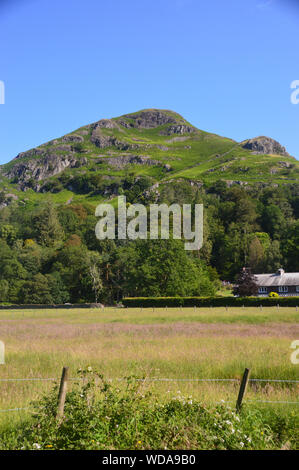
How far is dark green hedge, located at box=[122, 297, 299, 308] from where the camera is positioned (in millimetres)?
59306

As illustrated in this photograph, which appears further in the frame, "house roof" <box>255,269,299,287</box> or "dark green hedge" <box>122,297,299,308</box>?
"house roof" <box>255,269,299,287</box>

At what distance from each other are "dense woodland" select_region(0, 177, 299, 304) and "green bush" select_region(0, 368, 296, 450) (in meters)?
67.8

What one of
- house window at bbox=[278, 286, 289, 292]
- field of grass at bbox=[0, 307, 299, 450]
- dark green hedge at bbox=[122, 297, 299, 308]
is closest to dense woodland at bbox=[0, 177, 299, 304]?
dark green hedge at bbox=[122, 297, 299, 308]

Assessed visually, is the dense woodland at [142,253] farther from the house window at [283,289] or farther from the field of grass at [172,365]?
the field of grass at [172,365]

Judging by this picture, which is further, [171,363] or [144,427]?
[171,363]

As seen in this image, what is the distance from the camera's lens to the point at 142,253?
82.2m

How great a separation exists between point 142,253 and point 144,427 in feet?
246

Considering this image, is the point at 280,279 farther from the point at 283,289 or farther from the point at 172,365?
the point at 172,365

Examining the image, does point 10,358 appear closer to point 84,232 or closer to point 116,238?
point 116,238

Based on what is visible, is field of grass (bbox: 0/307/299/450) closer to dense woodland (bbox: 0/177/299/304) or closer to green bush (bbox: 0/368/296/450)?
green bush (bbox: 0/368/296/450)

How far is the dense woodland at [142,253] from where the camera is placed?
79.9m

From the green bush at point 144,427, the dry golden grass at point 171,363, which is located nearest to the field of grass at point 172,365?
the dry golden grass at point 171,363

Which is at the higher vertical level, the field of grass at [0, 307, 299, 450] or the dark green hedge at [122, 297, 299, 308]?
the field of grass at [0, 307, 299, 450]

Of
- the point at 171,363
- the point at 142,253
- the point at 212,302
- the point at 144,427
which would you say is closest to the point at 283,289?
the point at 142,253
